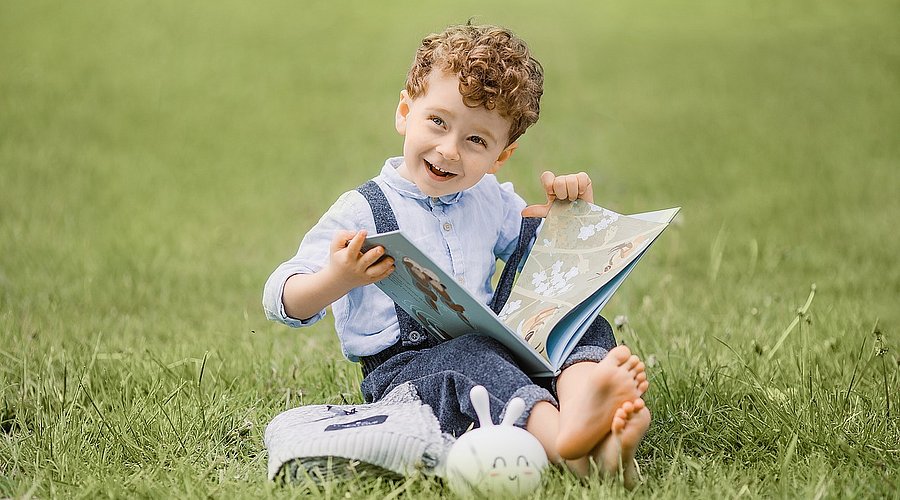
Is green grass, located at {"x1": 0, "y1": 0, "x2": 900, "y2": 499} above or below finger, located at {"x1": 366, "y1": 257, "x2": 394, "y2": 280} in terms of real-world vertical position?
below

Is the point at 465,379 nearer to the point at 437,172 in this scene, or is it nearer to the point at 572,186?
the point at 437,172

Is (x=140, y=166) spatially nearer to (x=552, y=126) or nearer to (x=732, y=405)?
(x=552, y=126)

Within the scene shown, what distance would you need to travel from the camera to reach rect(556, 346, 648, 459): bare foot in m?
2.13

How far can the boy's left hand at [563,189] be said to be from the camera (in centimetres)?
274

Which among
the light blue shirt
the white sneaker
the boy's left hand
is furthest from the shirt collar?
the white sneaker

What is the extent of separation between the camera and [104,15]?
9.81 m

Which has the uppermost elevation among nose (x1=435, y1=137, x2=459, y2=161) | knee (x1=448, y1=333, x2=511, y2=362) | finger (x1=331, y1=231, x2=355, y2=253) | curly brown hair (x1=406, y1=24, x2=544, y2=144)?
curly brown hair (x1=406, y1=24, x2=544, y2=144)

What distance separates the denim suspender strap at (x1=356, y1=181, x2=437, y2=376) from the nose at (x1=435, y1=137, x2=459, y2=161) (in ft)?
0.67

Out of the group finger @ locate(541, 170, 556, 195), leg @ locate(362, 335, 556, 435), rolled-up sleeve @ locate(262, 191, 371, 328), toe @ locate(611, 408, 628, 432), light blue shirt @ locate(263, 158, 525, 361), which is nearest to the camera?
toe @ locate(611, 408, 628, 432)

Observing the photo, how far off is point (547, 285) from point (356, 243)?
60 centimetres

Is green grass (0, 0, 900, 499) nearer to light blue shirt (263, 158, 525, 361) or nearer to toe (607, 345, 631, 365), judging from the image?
toe (607, 345, 631, 365)

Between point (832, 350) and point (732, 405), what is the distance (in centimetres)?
52

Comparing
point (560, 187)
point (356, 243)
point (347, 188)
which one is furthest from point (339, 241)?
point (347, 188)

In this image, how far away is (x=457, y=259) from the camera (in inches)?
103
